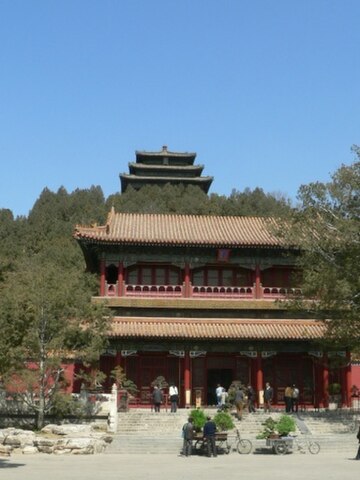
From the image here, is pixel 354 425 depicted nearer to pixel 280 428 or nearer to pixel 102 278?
pixel 280 428

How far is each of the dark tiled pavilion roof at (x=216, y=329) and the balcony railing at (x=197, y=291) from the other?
1.17 metres

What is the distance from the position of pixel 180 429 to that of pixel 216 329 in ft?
23.0

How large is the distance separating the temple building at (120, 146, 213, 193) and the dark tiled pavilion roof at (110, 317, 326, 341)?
59.9 metres

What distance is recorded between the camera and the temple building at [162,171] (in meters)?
92.4

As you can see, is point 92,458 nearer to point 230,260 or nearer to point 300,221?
point 300,221

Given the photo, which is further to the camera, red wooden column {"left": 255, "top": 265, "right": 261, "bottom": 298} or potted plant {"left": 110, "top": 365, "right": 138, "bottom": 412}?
red wooden column {"left": 255, "top": 265, "right": 261, "bottom": 298}

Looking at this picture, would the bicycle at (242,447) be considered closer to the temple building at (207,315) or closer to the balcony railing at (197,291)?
the temple building at (207,315)

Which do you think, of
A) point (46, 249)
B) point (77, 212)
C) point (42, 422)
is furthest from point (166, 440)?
point (77, 212)

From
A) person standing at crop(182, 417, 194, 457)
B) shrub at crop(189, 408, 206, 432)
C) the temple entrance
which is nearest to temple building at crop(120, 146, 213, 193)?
the temple entrance

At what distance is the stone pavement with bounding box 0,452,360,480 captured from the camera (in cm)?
1706

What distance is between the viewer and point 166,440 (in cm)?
2409

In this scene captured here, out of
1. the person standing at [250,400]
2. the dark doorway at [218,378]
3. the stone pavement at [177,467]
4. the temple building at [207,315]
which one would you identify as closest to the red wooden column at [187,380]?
the temple building at [207,315]

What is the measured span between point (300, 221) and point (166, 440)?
10147 mm

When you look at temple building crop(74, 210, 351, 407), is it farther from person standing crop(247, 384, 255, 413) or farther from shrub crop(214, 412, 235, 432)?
shrub crop(214, 412, 235, 432)
